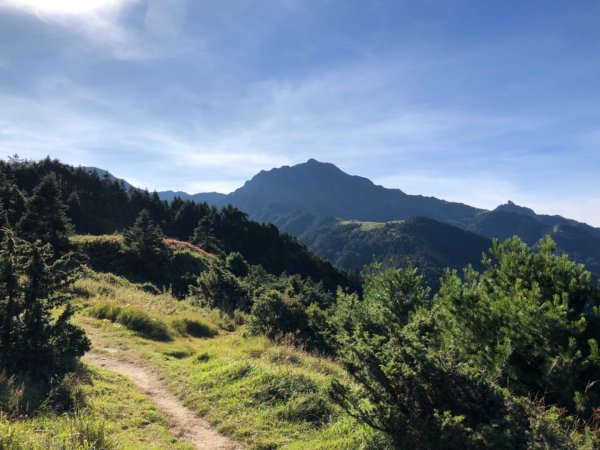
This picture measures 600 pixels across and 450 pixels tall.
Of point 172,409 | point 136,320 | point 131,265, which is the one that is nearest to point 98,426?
point 172,409

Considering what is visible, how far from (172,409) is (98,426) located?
7.06ft

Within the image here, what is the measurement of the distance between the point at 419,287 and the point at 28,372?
949 centimetres

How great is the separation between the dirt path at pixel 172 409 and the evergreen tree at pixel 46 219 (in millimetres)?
21667

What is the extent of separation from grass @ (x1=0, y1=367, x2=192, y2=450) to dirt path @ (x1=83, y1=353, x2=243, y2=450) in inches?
9.4

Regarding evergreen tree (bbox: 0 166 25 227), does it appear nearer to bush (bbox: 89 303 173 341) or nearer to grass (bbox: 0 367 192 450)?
bush (bbox: 89 303 173 341)

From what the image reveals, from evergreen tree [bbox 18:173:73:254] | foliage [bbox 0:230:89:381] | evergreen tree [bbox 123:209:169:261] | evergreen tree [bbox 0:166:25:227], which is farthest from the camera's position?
evergreen tree [bbox 0:166:25:227]

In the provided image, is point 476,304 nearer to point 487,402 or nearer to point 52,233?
point 487,402

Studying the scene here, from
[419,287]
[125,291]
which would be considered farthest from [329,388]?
[125,291]

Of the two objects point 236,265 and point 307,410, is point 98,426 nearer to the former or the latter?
point 307,410

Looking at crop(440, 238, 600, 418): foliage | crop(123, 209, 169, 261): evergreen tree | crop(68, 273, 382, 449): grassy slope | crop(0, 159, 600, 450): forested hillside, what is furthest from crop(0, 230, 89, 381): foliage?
crop(123, 209, 169, 261): evergreen tree

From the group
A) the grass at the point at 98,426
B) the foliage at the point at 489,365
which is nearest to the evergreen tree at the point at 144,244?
the grass at the point at 98,426

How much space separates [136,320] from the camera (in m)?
14.9

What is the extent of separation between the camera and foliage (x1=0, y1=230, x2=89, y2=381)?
728 centimetres

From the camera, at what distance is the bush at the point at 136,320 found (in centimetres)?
1430
